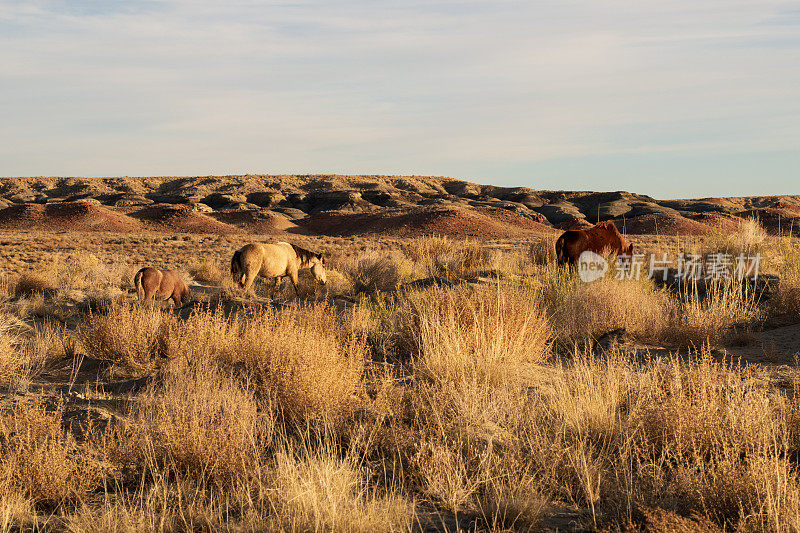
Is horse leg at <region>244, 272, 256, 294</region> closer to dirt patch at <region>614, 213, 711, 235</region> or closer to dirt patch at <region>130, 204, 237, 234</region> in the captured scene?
dirt patch at <region>130, 204, 237, 234</region>

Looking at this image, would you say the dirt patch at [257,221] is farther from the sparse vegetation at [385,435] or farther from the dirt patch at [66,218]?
the sparse vegetation at [385,435]

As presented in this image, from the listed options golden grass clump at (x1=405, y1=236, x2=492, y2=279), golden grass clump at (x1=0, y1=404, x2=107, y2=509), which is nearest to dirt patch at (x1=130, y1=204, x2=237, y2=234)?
golden grass clump at (x1=405, y1=236, x2=492, y2=279)

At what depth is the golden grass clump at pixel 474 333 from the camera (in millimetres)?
5152

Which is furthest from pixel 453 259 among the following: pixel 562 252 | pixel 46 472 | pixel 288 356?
pixel 46 472

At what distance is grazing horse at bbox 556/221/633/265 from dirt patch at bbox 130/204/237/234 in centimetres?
3713

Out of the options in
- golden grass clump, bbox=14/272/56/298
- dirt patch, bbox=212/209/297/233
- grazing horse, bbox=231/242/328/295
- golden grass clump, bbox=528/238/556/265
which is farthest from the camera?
dirt patch, bbox=212/209/297/233

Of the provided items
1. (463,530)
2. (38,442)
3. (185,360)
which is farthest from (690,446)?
(185,360)

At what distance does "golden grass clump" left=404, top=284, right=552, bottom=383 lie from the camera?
5152 mm

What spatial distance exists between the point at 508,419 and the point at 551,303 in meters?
4.24

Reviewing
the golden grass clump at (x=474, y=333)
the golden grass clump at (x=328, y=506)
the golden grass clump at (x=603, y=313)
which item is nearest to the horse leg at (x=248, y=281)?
the golden grass clump at (x=474, y=333)

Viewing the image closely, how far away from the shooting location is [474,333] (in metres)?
6.06

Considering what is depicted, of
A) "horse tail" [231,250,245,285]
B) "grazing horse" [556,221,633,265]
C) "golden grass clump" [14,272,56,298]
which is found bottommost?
"golden grass clump" [14,272,56,298]

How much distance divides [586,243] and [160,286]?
24.4 feet

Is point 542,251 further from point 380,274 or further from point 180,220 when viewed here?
point 180,220
